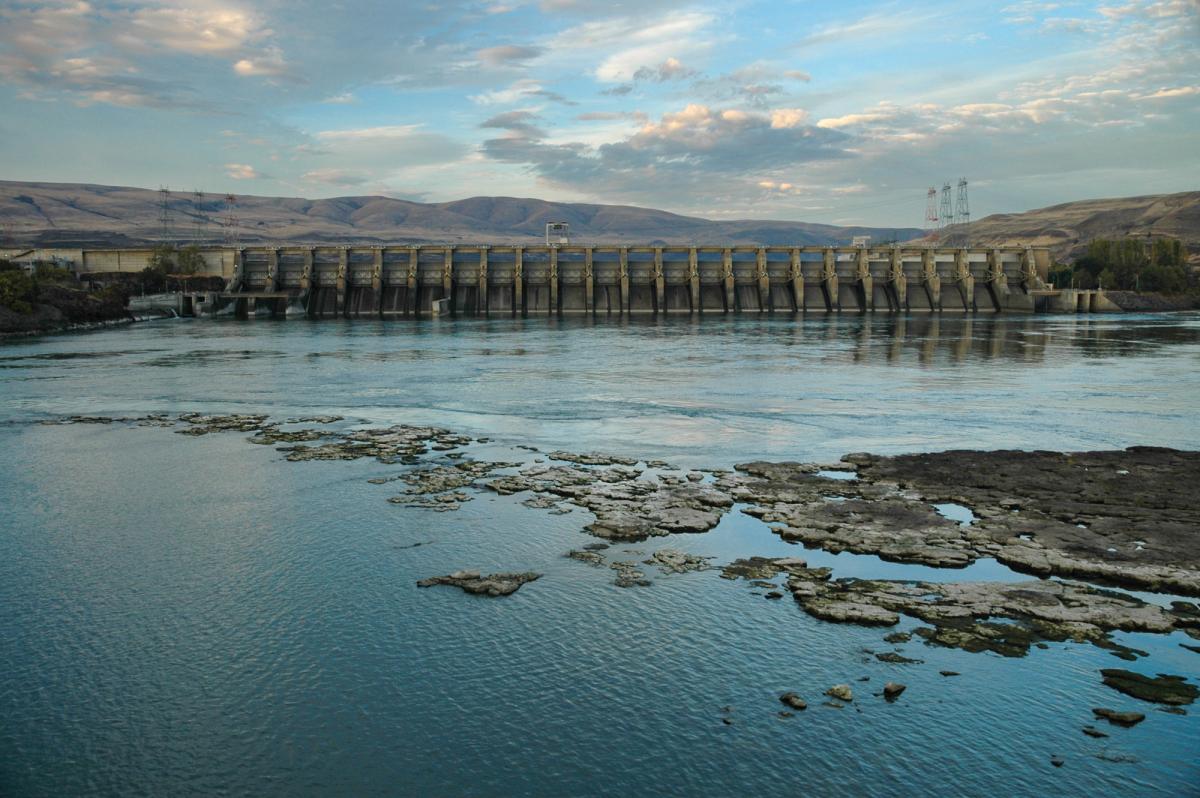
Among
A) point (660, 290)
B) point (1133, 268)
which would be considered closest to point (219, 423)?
point (660, 290)

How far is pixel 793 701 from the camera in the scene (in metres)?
9.28

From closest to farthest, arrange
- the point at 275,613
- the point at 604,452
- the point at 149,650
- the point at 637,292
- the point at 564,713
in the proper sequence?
1. the point at 564,713
2. the point at 149,650
3. the point at 275,613
4. the point at 604,452
5. the point at 637,292

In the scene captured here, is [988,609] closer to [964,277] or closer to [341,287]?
[341,287]

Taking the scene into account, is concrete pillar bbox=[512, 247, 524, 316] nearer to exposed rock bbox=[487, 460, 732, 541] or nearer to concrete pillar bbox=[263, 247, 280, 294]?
concrete pillar bbox=[263, 247, 280, 294]

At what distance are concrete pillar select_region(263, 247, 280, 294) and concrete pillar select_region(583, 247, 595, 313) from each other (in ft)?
92.4

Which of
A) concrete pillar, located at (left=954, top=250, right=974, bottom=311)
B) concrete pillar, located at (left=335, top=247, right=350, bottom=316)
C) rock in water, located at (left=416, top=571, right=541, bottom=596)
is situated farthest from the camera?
concrete pillar, located at (left=954, top=250, right=974, bottom=311)

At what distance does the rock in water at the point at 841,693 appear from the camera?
936 cm

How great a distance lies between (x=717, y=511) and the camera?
621 inches

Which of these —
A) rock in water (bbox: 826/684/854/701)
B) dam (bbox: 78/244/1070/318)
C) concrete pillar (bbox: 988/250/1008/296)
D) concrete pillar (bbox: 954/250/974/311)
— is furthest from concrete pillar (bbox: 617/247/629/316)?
rock in water (bbox: 826/684/854/701)

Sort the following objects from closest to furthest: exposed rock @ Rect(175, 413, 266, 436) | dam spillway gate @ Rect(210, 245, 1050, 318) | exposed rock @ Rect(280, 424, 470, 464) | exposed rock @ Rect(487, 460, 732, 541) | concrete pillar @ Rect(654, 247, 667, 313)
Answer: exposed rock @ Rect(487, 460, 732, 541) < exposed rock @ Rect(280, 424, 470, 464) < exposed rock @ Rect(175, 413, 266, 436) < dam spillway gate @ Rect(210, 245, 1050, 318) < concrete pillar @ Rect(654, 247, 667, 313)

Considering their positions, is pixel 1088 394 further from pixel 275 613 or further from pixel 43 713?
pixel 43 713

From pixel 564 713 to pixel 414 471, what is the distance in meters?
10.9

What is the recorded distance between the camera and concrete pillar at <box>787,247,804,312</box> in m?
83.5

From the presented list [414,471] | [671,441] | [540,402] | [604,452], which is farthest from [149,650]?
[540,402]
